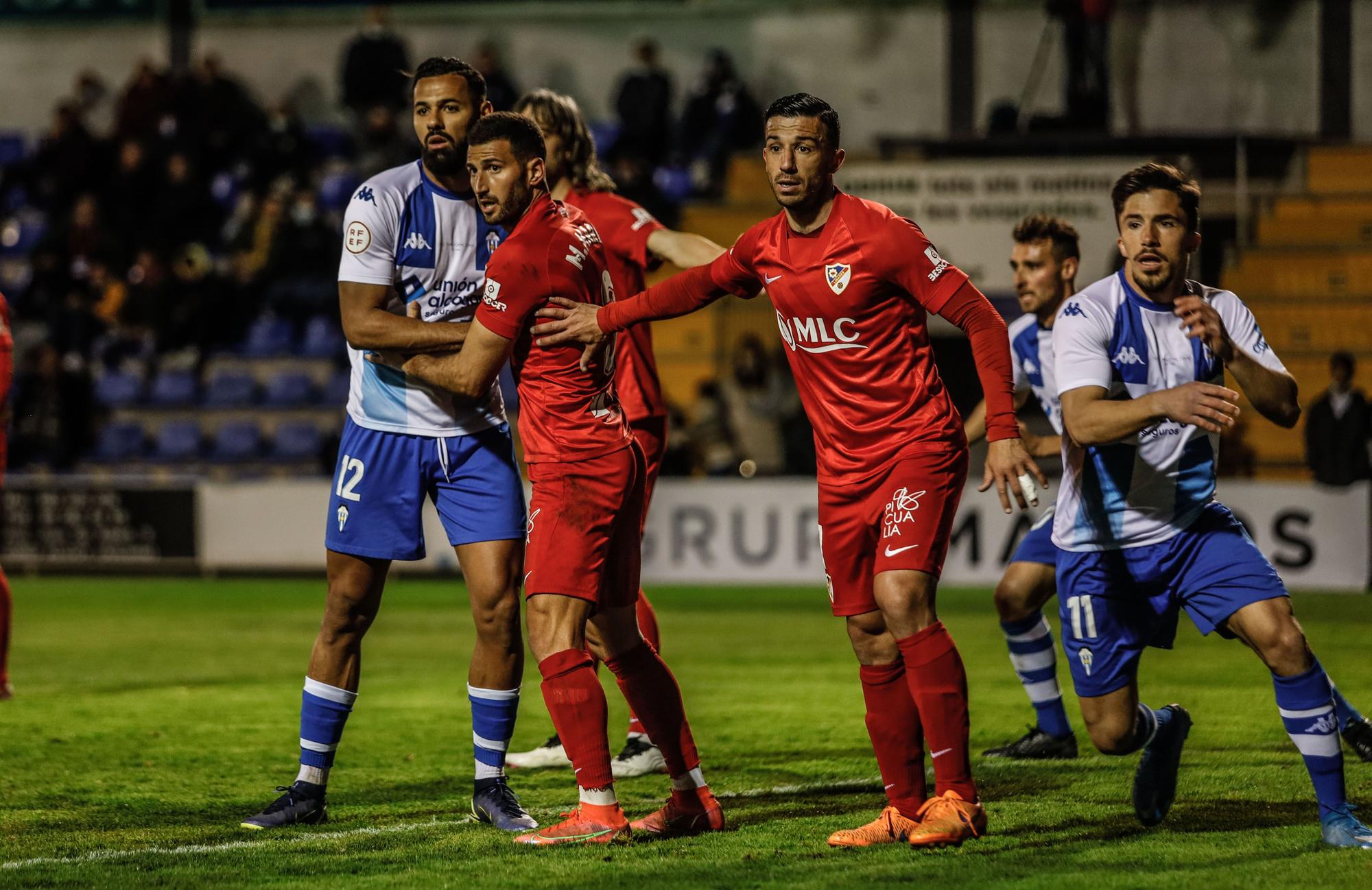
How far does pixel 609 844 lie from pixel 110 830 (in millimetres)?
1797

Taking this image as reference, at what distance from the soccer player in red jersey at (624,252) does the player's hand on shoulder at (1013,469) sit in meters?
2.14

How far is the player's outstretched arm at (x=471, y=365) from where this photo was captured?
555cm

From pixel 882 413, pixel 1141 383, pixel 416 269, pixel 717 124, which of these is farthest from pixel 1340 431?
pixel 416 269

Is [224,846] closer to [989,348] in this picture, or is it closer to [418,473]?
[418,473]

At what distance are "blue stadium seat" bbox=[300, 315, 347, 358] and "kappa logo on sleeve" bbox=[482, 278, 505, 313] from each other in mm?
14883

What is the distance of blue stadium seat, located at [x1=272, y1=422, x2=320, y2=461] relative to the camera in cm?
1925

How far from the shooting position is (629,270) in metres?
7.21

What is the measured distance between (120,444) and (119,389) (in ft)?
3.09

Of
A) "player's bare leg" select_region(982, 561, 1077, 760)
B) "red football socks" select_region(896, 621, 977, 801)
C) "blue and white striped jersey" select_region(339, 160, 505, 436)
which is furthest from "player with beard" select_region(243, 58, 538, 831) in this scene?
"player's bare leg" select_region(982, 561, 1077, 760)

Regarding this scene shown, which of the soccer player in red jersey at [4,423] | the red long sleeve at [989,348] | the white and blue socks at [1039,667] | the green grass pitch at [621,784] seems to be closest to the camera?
the green grass pitch at [621,784]

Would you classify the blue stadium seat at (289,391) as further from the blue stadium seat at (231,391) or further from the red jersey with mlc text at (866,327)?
the red jersey with mlc text at (866,327)

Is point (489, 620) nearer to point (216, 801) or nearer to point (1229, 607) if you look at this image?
point (216, 801)

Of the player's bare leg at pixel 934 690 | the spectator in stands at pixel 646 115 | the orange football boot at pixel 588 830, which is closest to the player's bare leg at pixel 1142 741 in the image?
the player's bare leg at pixel 934 690

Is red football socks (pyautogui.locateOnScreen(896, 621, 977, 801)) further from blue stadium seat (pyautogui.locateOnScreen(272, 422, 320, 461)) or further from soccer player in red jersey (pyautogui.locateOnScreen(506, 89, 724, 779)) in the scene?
blue stadium seat (pyautogui.locateOnScreen(272, 422, 320, 461))
